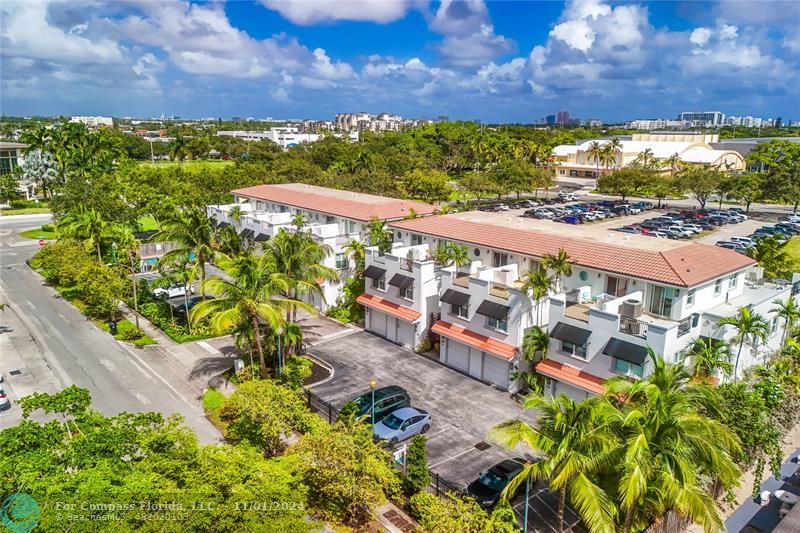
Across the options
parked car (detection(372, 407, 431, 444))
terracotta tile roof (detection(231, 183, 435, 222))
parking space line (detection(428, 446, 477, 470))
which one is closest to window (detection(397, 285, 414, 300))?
Answer: terracotta tile roof (detection(231, 183, 435, 222))

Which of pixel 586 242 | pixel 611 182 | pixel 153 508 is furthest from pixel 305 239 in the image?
pixel 611 182

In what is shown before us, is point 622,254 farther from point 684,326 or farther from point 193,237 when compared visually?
point 193,237

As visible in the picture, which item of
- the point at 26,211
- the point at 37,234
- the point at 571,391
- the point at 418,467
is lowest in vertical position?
the point at 37,234

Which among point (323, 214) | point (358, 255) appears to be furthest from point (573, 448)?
point (323, 214)

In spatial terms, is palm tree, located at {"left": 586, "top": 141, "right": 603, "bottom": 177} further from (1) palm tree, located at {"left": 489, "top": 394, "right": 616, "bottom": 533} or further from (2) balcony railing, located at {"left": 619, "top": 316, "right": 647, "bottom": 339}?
(1) palm tree, located at {"left": 489, "top": 394, "right": 616, "bottom": 533}

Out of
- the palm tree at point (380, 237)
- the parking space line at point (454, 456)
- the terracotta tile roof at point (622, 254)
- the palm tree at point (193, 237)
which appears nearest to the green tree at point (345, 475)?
the parking space line at point (454, 456)

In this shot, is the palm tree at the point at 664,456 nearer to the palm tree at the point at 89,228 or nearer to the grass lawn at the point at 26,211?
the palm tree at the point at 89,228

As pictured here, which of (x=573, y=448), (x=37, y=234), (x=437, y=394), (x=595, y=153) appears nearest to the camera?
(x=573, y=448)

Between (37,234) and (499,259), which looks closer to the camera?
(499,259)
